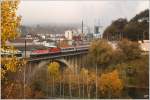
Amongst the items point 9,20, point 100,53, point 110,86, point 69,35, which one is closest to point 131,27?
point 100,53

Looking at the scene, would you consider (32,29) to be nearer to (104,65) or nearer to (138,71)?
(138,71)

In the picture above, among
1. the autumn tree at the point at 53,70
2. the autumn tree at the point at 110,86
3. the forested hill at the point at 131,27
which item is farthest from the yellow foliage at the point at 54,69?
the forested hill at the point at 131,27

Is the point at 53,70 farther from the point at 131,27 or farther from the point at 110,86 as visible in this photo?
the point at 131,27

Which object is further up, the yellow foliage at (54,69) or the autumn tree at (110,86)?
the yellow foliage at (54,69)

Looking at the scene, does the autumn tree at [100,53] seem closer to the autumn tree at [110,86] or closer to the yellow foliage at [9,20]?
the autumn tree at [110,86]

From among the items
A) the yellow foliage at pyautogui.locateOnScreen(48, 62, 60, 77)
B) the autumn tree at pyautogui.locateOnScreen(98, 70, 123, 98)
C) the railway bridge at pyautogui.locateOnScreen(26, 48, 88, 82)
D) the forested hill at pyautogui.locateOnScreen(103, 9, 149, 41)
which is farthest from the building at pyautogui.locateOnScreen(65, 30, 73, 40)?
the forested hill at pyautogui.locateOnScreen(103, 9, 149, 41)

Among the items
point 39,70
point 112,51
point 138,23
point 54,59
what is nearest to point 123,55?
point 112,51

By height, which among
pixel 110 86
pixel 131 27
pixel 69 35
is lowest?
pixel 110 86
